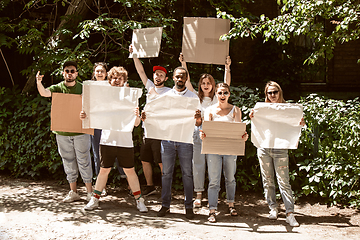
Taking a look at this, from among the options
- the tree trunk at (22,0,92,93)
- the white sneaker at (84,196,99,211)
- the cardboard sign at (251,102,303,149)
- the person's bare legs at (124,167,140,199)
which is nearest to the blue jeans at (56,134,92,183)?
the white sneaker at (84,196,99,211)

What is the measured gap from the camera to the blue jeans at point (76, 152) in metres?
4.86

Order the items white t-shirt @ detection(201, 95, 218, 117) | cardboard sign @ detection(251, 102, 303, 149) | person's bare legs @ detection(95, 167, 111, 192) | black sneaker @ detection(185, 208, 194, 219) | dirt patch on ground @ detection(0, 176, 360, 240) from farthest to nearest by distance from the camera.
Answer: white t-shirt @ detection(201, 95, 218, 117), person's bare legs @ detection(95, 167, 111, 192), black sneaker @ detection(185, 208, 194, 219), cardboard sign @ detection(251, 102, 303, 149), dirt patch on ground @ detection(0, 176, 360, 240)

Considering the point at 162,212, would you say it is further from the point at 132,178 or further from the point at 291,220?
the point at 291,220

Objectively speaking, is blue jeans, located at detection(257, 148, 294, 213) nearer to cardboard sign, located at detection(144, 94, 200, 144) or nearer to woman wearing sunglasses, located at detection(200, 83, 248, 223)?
woman wearing sunglasses, located at detection(200, 83, 248, 223)

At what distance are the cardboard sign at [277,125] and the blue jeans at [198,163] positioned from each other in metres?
0.85

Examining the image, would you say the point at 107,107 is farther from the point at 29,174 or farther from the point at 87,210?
the point at 29,174

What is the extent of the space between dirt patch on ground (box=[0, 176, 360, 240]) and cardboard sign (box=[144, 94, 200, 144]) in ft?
3.56

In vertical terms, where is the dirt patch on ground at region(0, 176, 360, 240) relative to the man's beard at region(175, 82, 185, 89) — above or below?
below

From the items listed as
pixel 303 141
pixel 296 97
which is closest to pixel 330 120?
pixel 303 141

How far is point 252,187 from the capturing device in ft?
18.3

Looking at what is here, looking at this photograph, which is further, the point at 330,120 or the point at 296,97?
the point at 296,97

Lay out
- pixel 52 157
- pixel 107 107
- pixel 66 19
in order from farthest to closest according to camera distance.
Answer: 1. pixel 66 19
2. pixel 52 157
3. pixel 107 107

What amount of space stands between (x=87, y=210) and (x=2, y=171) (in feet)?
10.5

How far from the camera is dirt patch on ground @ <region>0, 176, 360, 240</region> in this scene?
12.7ft
